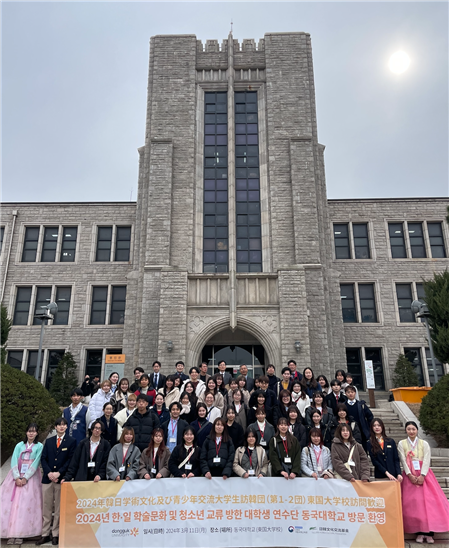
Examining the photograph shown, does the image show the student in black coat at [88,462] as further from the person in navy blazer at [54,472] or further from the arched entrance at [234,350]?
the arched entrance at [234,350]

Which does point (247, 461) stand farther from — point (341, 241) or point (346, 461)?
point (341, 241)

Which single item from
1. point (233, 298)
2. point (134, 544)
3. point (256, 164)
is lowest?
point (134, 544)

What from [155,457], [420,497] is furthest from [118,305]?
[420,497]

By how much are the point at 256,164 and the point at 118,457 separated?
51.7 ft

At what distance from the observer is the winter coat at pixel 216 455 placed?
6.66m

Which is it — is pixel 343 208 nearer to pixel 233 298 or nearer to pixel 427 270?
pixel 427 270

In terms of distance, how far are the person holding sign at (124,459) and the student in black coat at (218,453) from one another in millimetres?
1023

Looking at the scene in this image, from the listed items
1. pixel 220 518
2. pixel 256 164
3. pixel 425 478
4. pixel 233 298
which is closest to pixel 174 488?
pixel 220 518

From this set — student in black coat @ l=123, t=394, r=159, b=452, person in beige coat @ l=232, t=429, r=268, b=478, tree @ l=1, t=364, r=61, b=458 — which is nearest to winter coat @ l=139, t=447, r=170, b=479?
student in black coat @ l=123, t=394, r=159, b=452

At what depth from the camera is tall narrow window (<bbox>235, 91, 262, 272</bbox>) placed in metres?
18.9

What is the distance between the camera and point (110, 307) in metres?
22.4

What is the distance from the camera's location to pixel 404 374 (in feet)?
66.0

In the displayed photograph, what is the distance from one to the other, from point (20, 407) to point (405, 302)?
1901 centimetres

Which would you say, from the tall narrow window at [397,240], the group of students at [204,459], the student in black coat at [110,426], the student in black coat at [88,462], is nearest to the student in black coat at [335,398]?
the group of students at [204,459]
